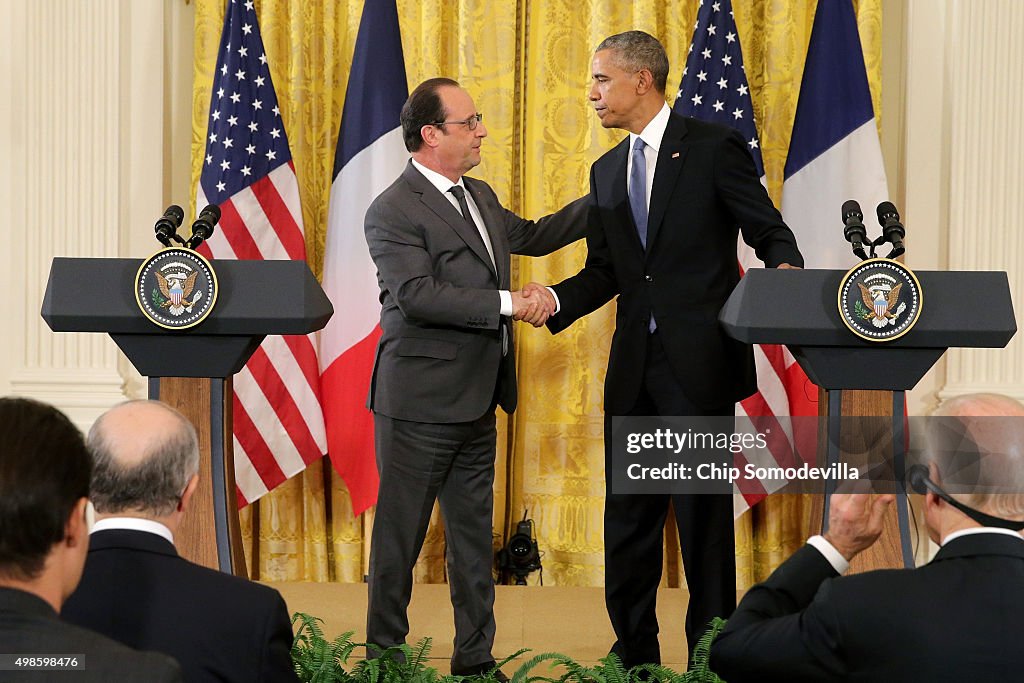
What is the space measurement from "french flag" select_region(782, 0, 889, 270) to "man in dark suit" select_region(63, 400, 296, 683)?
3.75 m

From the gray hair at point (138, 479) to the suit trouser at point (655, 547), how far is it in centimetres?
217

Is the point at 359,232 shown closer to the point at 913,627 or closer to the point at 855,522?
the point at 855,522

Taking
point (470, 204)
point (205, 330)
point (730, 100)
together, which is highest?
point (730, 100)

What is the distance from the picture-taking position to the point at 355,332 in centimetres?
532

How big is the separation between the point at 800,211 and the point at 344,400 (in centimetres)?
227

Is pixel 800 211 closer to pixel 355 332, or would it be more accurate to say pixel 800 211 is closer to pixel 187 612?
pixel 355 332

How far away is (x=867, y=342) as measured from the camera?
3320 mm

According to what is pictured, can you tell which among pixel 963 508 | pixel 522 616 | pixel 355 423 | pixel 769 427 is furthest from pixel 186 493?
pixel 769 427

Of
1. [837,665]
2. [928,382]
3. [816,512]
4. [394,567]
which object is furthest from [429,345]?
[928,382]

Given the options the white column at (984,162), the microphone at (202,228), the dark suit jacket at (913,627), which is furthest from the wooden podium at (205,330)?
the white column at (984,162)

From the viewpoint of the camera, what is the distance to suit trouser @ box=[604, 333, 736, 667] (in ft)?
12.8

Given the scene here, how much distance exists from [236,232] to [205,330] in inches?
76.3

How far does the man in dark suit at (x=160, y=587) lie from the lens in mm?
1908

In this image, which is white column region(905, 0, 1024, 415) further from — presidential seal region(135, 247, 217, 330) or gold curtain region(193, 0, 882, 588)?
presidential seal region(135, 247, 217, 330)
